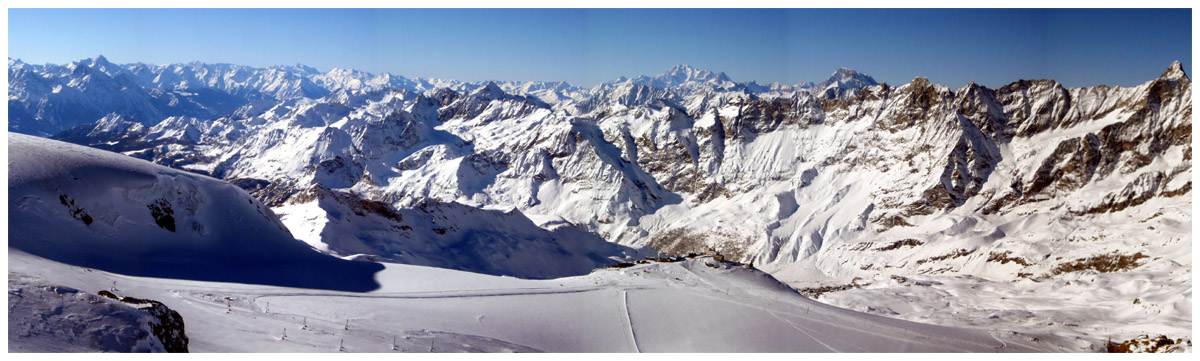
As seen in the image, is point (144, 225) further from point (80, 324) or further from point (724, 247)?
point (724, 247)

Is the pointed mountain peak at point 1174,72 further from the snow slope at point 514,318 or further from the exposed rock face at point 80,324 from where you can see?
the exposed rock face at point 80,324

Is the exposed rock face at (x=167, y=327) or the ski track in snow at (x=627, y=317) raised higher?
the exposed rock face at (x=167, y=327)

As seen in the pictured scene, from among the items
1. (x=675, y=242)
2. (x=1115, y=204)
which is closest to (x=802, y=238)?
(x=675, y=242)

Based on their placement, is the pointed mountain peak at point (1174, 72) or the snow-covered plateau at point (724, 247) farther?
the pointed mountain peak at point (1174, 72)

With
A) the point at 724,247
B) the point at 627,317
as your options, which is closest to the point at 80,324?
the point at 627,317

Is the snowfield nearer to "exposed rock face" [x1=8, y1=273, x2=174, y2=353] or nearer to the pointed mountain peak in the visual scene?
"exposed rock face" [x1=8, y1=273, x2=174, y2=353]

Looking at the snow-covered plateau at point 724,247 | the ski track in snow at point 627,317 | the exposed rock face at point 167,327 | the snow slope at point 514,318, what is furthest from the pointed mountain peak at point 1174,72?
the exposed rock face at point 167,327

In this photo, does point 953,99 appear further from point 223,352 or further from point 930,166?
point 223,352
